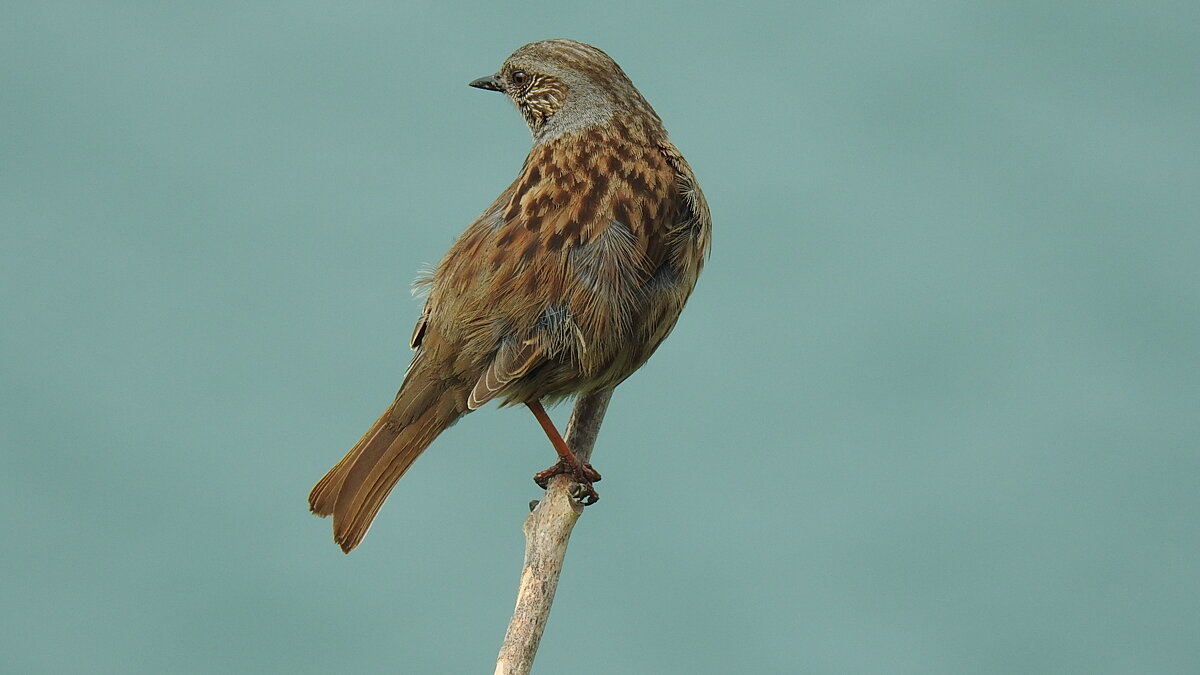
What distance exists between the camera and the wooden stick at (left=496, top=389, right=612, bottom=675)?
173 inches

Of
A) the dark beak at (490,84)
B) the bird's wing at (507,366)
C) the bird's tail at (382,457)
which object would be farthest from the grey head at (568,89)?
the bird's tail at (382,457)

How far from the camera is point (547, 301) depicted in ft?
17.1

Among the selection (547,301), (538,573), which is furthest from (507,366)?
(538,573)

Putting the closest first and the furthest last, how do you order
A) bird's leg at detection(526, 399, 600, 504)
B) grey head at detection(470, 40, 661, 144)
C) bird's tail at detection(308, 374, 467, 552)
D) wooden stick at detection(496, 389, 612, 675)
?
wooden stick at detection(496, 389, 612, 675), bird's tail at detection(308, 374, 467, 552), bird's leg at detection(526, 399, 600, 504), grey head at detection(470, 40, 661, 144)

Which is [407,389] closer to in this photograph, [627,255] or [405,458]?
[405,458]

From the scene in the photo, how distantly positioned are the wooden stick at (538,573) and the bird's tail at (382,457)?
0.52 meters

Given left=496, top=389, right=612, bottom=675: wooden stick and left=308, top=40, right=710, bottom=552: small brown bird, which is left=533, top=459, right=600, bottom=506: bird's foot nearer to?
left=308, top=40, right=710, bottom=552: small brown bird

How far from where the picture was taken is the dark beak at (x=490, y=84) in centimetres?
648

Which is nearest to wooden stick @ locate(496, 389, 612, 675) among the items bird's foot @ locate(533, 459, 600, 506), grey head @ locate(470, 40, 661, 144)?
bird's foot @ locate(533, 459, 600, 506)

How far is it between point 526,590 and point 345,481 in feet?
3.47

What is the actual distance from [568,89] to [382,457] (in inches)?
70.9

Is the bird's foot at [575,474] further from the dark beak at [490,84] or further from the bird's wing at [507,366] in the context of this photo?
the dark beak at [490,84]

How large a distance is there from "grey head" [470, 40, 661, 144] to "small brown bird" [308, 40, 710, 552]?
218 millimetres

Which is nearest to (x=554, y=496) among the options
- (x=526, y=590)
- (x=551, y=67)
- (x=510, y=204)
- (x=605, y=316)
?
(x=526, y=590)
